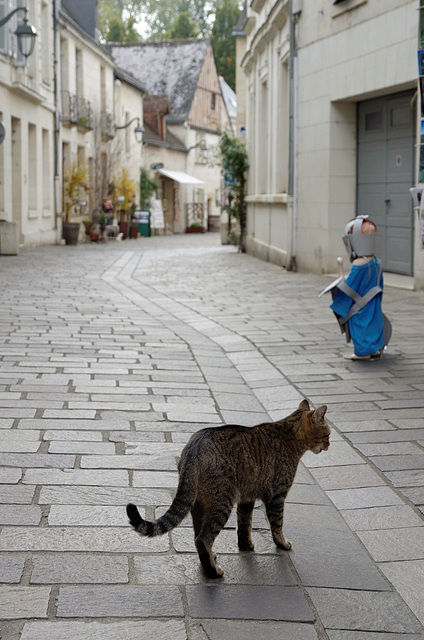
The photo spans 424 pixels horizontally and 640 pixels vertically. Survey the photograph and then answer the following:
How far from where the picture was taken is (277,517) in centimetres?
347

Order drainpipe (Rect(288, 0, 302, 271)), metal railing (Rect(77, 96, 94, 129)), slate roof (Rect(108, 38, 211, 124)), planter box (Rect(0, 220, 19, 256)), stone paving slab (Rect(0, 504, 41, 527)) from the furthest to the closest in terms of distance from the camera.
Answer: slate roof (Rect(108, 38, 211, 124))
metal railing (Rect(77, 96, 94, 129))
planter box (Rect(0, 220, 19, 256))
drainpipe (Rect(288, 0, 302, 271))
stone paving slab (Rect(0, 504, 41, 527))

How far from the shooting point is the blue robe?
749 centimetres

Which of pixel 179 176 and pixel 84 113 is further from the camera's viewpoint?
pixel 179 176

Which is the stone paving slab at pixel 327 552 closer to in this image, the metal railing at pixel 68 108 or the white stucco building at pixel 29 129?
the white stucco building at pixel 29 129

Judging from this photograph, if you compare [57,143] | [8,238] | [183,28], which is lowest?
[8,238]

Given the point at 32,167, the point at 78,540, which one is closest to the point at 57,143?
the point at 32,167

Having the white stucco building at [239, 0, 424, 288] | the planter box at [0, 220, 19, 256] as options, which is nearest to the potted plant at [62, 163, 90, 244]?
the planter box at [0, 220, 19, 256]

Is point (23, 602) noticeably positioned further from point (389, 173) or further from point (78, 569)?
point (389, 173)

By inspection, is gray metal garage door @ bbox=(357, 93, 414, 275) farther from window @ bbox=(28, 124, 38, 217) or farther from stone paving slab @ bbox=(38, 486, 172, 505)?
window @ bbox=(28, 124, 38, 217)

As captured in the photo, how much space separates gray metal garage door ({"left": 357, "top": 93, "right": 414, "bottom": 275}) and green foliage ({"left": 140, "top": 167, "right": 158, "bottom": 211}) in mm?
26650

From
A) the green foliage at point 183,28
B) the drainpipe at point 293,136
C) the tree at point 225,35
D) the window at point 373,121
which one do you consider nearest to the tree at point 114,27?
the green foliage at point 183,28

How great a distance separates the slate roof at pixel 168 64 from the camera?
5250 cm

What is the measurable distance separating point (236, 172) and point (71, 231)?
6.62 metres

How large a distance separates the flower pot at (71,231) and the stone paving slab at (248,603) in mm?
26851
